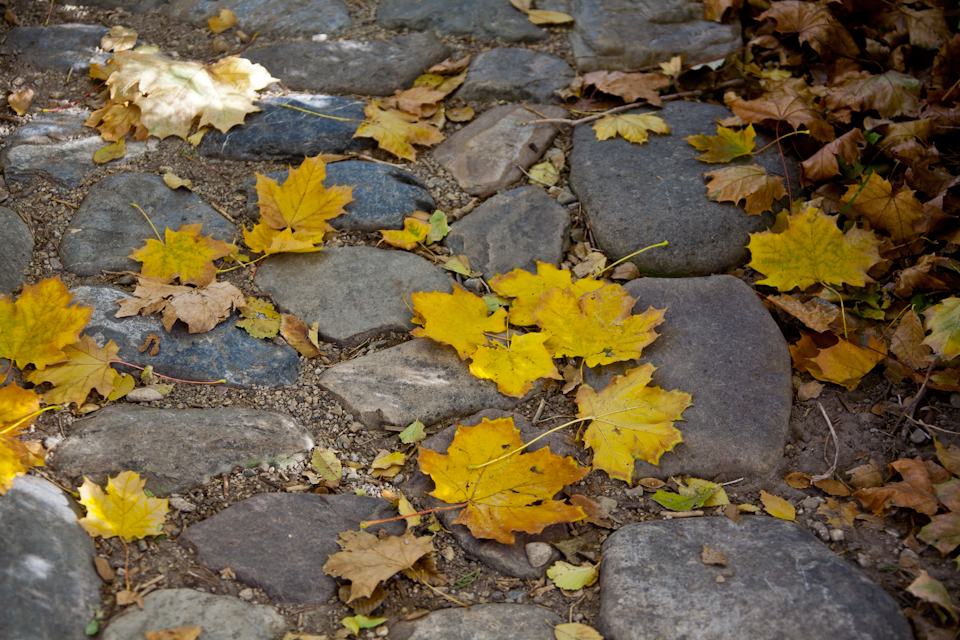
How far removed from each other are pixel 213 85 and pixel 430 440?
5.86 ft

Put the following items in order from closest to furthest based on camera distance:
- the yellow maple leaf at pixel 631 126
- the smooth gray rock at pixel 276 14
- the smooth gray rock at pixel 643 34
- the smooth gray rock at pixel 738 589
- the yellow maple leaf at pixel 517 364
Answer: the smooth gray rock at pixel 738 589 < the yellow maple leaf at pixel 517 364 < the yellow maple leaf at pixel 631 126 < the smooth gray rock at pixel 643 34 < the smooth gray rock at pixel 276 14

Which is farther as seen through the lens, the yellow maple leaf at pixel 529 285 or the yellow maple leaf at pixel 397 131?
the yellow maple leaf at pixel 397 131

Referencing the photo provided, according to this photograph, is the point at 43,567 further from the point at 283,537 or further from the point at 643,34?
the point at 643,34

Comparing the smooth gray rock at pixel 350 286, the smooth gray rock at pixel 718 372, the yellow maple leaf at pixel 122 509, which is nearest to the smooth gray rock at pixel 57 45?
the smooth gray rock at pixel 350 286

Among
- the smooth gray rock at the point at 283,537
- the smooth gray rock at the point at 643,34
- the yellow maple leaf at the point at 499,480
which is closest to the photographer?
the smooth gray rock at the point at 283,537

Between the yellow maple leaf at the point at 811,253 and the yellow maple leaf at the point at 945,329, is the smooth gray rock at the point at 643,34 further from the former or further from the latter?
the yellow maple leaf at the point at 945,329

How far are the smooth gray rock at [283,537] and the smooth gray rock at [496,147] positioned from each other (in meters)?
1.37

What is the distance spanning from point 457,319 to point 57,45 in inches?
90.3

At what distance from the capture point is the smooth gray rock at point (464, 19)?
311cm

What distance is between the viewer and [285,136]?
2.62m

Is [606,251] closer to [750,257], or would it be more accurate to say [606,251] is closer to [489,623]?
[750,257]

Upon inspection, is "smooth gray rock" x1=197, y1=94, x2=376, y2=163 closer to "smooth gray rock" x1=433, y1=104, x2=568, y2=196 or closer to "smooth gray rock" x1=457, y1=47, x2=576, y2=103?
"smooth gray rock" x1=433, y1=104, x2=568, y2=196

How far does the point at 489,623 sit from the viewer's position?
5.04ft

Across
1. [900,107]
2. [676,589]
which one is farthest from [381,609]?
Answer: [900,107]
